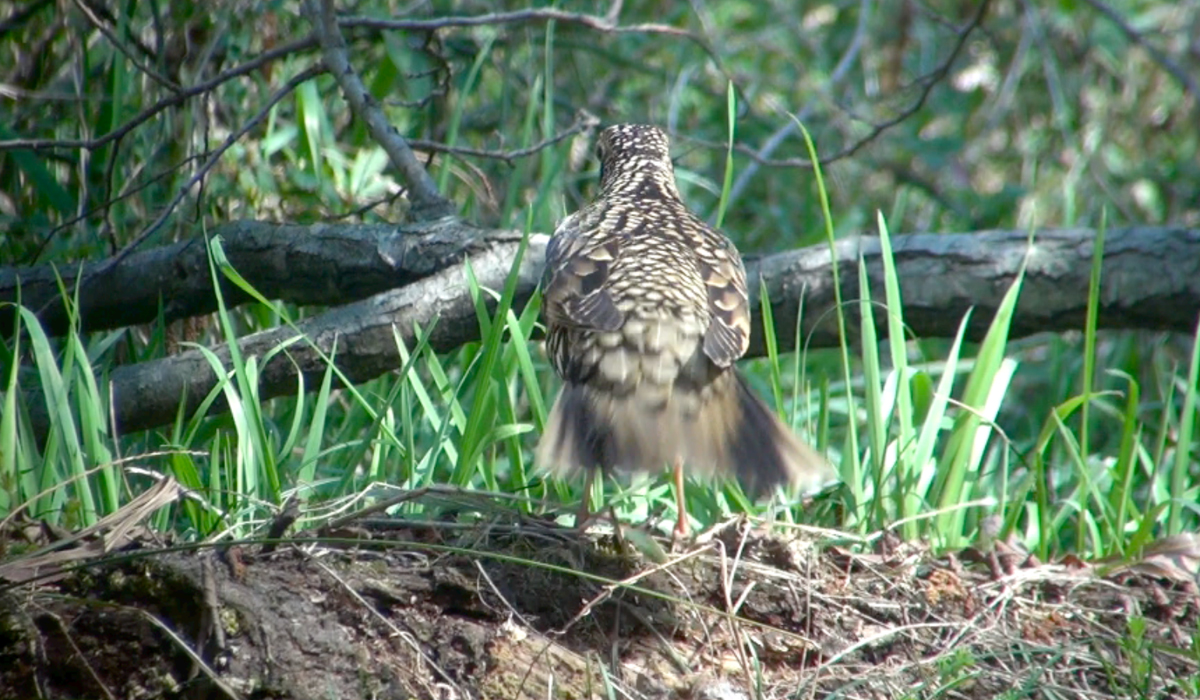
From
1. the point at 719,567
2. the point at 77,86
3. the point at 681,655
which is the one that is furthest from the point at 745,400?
the point at 77,86

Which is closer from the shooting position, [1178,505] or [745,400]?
[745,400]

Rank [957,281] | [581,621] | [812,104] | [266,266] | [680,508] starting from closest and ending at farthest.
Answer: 1. [581,621]
2. [680,508]
3. [266,266]
4. [957,281]
5. [812,104]

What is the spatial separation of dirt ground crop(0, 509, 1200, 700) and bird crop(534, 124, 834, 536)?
0.68 ft

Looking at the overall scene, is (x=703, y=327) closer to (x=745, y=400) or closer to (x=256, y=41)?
(x=745, y=400)

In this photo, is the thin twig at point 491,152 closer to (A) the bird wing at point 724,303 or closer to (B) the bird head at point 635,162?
(B) the bird head at point 635,162

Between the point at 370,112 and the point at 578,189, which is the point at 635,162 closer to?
the point at 370,112

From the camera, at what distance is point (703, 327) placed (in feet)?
12.0

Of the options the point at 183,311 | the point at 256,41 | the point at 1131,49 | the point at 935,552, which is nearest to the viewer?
the point at 935,552

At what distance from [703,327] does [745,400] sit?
223 mm

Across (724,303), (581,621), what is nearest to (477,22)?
(724,303)

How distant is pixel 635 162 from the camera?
4824 millimetres

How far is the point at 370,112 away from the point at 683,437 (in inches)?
80.5

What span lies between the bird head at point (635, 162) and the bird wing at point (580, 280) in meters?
0.53

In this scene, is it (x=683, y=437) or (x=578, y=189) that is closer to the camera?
(x=683, y=437)
